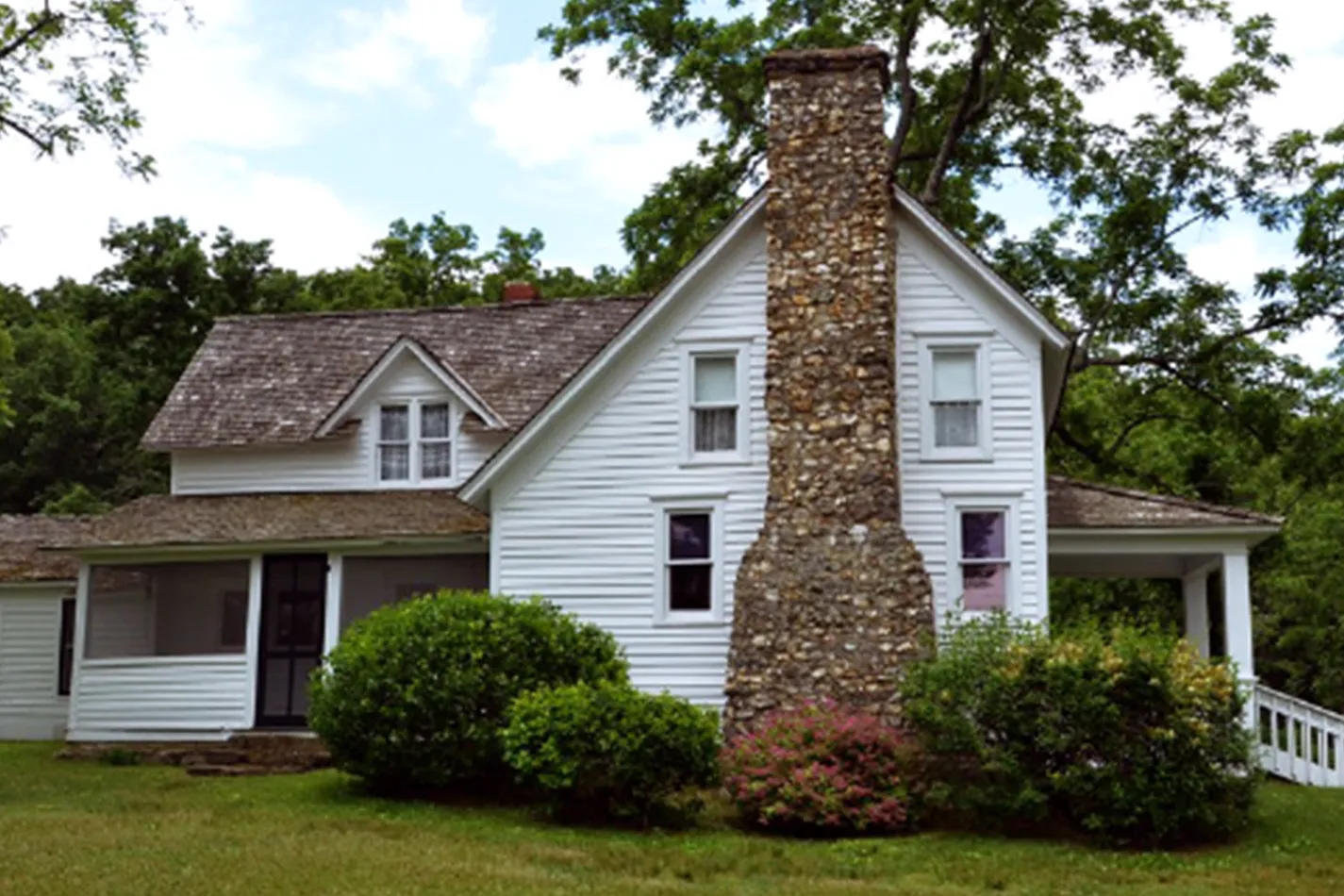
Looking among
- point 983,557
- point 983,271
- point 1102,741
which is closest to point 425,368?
point 983,271

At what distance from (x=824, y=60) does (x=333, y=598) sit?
10.7m

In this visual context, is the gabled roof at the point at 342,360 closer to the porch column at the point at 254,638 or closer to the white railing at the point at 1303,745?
the porch column at the point at 254,638

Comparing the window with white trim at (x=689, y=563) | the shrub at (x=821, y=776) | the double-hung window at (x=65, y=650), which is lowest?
the shrub at (x=821, y=776)

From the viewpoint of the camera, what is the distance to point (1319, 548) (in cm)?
3250

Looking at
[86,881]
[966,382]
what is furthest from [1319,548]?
[86,881]

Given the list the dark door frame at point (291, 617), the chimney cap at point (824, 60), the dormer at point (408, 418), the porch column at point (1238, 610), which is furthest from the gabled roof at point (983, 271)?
the dark door frame at point (291, 617)

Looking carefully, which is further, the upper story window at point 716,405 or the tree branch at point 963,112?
the tree branch at point 963,112

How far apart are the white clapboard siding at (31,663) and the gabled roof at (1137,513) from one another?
17282 millimetres

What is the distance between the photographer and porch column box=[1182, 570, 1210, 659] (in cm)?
2383

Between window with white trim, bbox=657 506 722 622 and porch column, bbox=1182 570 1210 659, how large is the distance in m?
7.91

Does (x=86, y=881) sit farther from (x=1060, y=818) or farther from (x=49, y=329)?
(x=49, y=329)

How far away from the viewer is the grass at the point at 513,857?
13.0 metres

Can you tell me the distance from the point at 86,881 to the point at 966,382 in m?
12.8

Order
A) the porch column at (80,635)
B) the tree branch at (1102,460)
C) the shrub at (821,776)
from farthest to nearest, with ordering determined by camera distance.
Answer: the tree branch at (1102,460), the porch column at (80,635), the shrub at (821,776)
